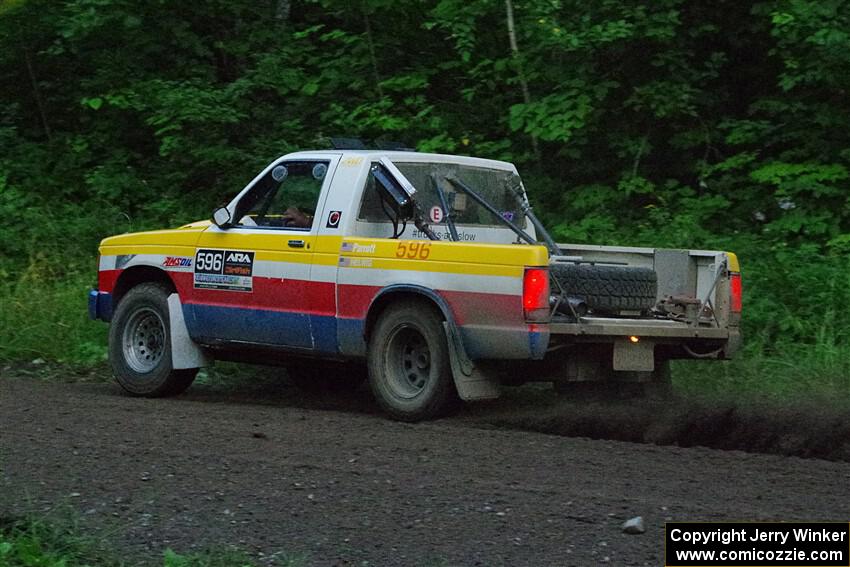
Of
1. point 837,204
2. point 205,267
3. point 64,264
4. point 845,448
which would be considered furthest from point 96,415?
point 837,204

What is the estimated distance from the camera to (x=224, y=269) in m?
10.4

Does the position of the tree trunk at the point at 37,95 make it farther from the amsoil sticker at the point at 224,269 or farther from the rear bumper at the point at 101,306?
the amsoil sticker at the point at 224,269

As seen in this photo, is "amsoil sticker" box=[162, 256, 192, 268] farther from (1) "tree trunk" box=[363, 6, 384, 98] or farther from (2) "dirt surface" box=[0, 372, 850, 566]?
(1) "tree trunk" box=[363, 6, 384, 98]

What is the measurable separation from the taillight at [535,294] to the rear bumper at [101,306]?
4.16m

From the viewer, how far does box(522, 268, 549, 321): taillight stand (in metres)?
8.62

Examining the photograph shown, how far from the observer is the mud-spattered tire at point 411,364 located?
9.25 meters

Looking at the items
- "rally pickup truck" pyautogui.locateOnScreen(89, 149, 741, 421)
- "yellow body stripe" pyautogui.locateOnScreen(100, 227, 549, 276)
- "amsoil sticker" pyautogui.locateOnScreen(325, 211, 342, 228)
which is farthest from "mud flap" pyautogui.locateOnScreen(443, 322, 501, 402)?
"amsoil sticker" pyautogui.locateOnScreen(325, 211, 342, 228)

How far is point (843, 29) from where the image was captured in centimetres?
1305

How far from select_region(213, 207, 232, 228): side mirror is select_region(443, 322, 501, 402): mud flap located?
220 centimetres

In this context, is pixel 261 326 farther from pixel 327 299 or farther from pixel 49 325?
pixel 49 325

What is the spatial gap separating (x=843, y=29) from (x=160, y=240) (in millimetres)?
6889

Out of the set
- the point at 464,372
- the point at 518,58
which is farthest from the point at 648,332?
the point at 518,58

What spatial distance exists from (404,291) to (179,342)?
89.4 inches

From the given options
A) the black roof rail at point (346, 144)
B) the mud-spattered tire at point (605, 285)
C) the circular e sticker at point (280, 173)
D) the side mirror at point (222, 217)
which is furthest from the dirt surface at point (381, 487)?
the black roof rail at point (346, 144)
